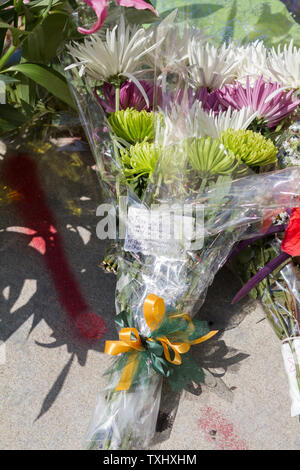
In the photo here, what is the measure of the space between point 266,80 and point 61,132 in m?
0.51

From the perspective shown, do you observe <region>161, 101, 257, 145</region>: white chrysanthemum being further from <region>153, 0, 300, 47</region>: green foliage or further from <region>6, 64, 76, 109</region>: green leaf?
<region>153, 0, 300, 47</region>: green foliage

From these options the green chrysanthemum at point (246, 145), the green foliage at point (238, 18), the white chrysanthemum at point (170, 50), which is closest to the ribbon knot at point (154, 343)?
the green chrysanthemum at point (246, 145)

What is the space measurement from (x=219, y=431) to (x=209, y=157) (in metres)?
0.43

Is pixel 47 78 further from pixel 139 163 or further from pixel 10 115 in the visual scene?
pixel 139 163

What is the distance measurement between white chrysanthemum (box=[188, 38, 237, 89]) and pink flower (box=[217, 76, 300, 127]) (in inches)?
1.8

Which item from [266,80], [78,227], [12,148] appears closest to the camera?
[266,80]

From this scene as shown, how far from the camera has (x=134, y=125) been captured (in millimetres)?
775

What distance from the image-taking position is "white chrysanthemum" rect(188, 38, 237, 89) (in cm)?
84

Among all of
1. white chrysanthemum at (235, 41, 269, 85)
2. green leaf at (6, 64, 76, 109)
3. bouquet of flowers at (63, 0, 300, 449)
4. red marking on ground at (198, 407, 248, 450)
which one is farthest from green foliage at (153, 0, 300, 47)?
red marking on ground at (198, 407, 248, 450)

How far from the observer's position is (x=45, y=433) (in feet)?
2.46

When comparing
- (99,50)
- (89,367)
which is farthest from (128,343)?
(99,50)

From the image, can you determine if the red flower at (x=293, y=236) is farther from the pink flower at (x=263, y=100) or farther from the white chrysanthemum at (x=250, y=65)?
the white chrysanthemum at (x=250, y=65)

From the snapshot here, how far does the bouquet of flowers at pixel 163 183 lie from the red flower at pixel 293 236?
3 cm

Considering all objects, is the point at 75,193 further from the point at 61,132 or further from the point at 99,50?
the point at 99,50
